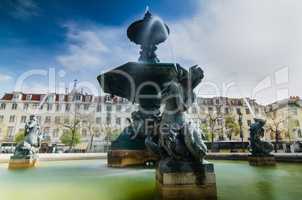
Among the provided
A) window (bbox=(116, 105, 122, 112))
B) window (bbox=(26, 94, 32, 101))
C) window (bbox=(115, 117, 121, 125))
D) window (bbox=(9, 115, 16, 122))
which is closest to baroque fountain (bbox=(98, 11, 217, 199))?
window (bbox=(115, 117, 121, 125))

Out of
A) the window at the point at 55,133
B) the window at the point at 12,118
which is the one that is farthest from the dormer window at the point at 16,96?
the window at the point at 55,133

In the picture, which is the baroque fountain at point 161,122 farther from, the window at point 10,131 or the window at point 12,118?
the window at point 12,118

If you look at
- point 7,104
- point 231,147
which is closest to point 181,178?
point 231,147

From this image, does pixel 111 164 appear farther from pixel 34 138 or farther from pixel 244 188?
pixel 244 188

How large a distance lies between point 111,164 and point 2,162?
8910 millimetres

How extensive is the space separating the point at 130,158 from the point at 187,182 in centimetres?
496

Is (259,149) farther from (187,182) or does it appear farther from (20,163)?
(20,163)

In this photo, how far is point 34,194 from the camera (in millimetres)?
3857

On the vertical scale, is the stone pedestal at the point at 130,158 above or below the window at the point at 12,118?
below

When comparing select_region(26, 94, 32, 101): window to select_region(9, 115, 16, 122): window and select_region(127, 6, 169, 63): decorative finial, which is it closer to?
select_region(9, 115, 16, 122): window

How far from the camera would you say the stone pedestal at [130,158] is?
26.7 feet

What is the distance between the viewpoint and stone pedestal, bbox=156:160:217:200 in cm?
350

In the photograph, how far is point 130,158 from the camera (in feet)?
26.9

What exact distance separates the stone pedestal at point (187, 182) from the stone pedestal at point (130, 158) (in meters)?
4.63
